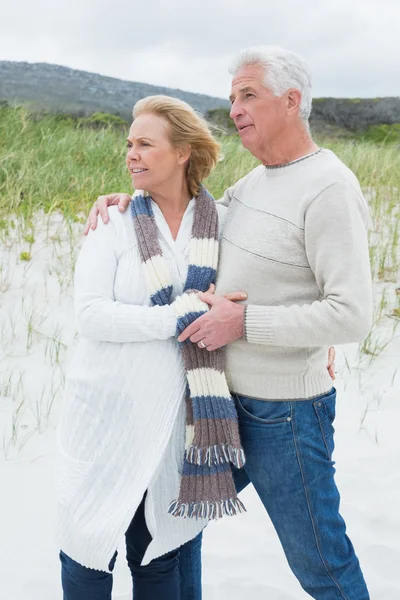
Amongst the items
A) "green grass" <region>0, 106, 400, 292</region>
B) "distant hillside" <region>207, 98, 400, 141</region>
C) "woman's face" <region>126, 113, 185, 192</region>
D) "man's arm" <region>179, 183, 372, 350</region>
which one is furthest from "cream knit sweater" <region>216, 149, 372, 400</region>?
"distant hillside" <region>207, 98, 400, 141</region>

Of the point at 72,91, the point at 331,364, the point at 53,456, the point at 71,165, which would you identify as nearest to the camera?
the point at 331,364

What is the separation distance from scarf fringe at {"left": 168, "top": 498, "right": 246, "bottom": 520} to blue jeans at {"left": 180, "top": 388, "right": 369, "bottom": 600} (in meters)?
0.11

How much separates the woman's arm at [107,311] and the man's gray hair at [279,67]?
677mm

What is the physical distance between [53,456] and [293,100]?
7.73ft

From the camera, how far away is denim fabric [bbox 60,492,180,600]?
Answer: 2.03m

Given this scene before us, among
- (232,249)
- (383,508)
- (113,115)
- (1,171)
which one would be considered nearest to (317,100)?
(113,115)

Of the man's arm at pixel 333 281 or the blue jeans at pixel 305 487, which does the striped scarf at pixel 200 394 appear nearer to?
the blue jeans at pixel 305 487

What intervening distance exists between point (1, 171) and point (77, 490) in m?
4.52

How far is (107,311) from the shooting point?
189cm

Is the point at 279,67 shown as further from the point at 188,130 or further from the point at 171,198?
the point at 171,198

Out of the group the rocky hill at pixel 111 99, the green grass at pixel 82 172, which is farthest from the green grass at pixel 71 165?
the rocky hill at pixel 111 99

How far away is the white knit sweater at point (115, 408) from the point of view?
1.94 meters

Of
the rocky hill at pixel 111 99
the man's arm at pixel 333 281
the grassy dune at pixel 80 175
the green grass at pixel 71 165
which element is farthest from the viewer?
the rocky hill at pixel 111 99

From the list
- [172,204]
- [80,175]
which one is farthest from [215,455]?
[80,175]
